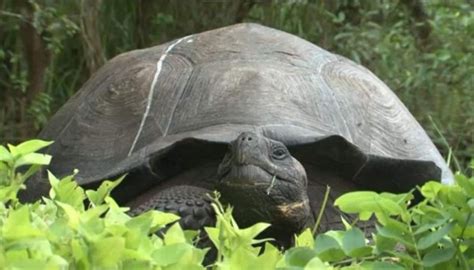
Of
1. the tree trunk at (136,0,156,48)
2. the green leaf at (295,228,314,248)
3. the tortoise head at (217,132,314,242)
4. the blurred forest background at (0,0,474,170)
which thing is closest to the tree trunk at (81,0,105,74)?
the blurred forest background at (0,0,474,170)

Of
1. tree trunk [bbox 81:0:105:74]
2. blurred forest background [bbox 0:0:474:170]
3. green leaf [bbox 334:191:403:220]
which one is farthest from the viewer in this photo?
tree trunk [bbox 81:0:105:74]

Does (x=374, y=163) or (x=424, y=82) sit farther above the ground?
(x=374, y=163)

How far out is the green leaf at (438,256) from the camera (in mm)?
1271

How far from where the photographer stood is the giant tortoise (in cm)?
306

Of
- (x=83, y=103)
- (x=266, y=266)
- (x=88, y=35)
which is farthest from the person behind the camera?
(x=88, y=35)

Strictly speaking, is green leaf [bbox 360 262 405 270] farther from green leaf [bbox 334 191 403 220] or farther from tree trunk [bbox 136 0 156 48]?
tree trunk [bbox 136 0 156 48]

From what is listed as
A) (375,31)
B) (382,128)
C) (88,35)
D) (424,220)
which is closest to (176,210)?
(382,128)

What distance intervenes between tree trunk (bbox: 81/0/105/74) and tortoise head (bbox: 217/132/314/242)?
2.72 m

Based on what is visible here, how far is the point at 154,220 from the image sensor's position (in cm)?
128

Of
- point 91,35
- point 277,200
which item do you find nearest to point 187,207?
point 277,200

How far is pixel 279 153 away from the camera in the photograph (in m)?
3.00

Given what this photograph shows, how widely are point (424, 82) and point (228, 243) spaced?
4752 millimetres

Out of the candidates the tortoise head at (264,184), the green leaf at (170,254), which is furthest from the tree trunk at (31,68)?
the green leaf at (170,254)

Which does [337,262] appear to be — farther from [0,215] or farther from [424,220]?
[0,215]
